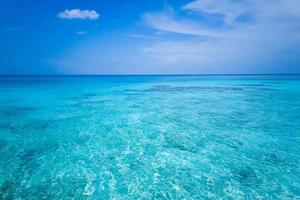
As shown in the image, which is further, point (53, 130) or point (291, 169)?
point (53, 130)

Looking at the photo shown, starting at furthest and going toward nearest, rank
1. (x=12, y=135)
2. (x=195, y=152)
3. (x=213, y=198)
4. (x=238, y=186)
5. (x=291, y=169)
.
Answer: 1. (x=12, y=135)
2. (x=195, y=152)
3. (x=291, y=169)
4. (x=238, y=186)
5. (x=213, y=198)

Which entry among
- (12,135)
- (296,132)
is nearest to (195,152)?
(296,132)

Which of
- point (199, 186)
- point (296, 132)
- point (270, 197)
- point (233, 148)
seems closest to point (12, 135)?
point (199, 186)

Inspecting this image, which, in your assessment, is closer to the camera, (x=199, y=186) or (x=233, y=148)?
(x=199, y=186)

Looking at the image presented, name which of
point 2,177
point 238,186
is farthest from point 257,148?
point 2,177

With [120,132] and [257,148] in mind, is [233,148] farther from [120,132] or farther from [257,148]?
[120,132]

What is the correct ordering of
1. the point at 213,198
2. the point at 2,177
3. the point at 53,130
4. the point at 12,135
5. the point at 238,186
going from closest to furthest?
the point at 213,198 < the point at 238,186 < the point at 2,177 < the point at 12,135 < the point at 53,130

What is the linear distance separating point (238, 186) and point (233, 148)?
2416mm

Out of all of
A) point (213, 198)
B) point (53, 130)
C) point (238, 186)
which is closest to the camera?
point (213, 198)

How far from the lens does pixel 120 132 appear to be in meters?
9.21

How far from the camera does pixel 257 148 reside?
23.3 ft

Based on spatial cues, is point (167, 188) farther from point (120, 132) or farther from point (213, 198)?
point (120, 132)

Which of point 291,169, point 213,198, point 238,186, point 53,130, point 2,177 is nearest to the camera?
point 213,198

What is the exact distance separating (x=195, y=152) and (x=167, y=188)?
2.29 meters
